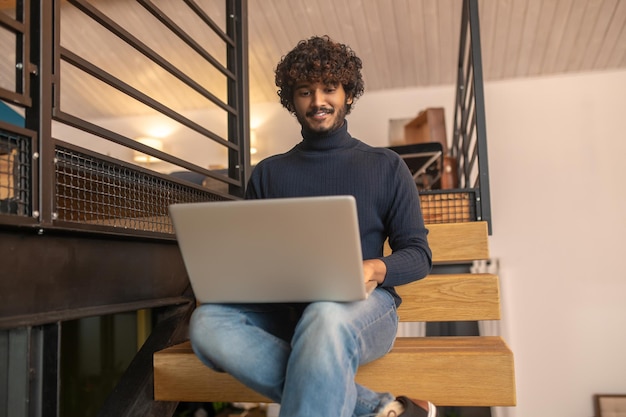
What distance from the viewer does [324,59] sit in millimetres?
1440

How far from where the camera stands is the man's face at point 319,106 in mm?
1445

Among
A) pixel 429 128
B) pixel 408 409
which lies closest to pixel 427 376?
pixel 408 409

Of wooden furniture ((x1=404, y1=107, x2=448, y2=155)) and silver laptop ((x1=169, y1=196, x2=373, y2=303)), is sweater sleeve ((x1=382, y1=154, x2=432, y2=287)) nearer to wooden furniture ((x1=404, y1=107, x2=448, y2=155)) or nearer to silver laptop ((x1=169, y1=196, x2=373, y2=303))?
silver laptop ((x1=169, y1=196, x2=373, y2=303))

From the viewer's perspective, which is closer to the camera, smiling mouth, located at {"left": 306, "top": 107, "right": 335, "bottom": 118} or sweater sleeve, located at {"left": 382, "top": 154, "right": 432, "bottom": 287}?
sweater sleeve, located at {"left": 382, "top": 154, "right": 432, "bottom": 287}

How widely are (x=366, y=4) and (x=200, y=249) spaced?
3.17 metres

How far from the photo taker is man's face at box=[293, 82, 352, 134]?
1.45 metres

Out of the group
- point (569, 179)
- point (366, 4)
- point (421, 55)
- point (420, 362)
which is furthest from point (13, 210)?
point (569, 179)

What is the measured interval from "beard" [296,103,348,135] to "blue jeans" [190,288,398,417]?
1.37 ft

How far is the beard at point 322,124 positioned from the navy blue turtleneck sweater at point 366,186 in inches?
0.6

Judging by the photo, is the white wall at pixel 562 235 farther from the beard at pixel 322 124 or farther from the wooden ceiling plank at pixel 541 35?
the beard at pixel 322 124

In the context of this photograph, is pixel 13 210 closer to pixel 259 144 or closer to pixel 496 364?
pixel 496 364

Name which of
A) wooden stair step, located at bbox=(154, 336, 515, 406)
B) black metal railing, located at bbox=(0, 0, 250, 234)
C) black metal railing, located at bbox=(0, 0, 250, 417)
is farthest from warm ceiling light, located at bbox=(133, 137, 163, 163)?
wooden stair step, located at bbox=(154, 336, 515, 406)

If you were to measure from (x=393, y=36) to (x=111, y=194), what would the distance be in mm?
3009

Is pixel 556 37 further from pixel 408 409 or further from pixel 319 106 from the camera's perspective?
pixel 408 409
